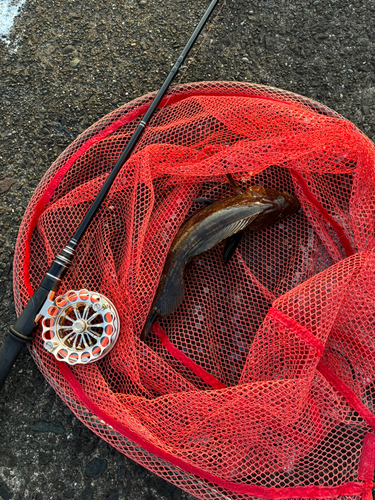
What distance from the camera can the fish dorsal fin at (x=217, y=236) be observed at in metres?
2.33

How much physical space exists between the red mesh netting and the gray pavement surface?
68cm

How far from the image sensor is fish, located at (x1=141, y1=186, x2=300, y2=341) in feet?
7.57

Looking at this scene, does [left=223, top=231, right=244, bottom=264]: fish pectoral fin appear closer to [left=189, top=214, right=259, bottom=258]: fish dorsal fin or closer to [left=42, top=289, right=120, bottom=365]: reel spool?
[left=189, top=214, right=259, bottom=258]: fish dorsal fin

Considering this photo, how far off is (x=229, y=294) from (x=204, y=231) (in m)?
0.47

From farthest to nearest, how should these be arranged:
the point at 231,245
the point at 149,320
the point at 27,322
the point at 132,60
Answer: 1. the point at 132,60
2. the point at 231,245
3. the point at 149,320
4. the point at 27,322

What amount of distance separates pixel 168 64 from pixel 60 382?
2490 mm

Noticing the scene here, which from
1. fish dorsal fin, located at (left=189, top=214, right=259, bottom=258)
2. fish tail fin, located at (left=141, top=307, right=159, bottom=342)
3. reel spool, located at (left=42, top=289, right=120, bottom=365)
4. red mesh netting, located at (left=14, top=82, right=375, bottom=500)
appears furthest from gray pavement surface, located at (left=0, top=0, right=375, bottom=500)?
fish dorsal fin, located at (left=189, top=214, right=259, bottom=258)

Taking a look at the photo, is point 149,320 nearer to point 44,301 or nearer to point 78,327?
point 78,327

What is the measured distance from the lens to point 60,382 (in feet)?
6.94

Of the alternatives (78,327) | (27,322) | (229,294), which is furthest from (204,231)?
(27,322)

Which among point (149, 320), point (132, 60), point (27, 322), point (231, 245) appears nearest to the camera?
point (27, 322)

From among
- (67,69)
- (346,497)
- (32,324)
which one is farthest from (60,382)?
(67,69)

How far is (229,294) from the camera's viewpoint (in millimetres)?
2500

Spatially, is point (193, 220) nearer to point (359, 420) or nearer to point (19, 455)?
point (359, 420)
